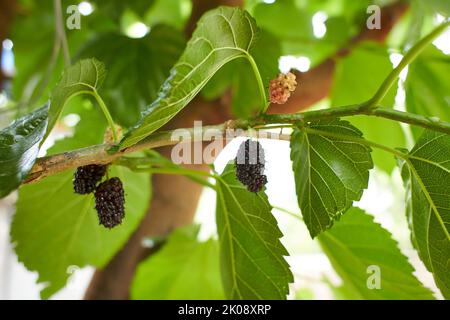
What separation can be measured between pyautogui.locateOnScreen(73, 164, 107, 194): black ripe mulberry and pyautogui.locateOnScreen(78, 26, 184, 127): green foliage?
9.6 inches

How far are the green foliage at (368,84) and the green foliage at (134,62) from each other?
0.67 ft

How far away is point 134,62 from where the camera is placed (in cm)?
59

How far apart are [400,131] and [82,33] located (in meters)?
0.45

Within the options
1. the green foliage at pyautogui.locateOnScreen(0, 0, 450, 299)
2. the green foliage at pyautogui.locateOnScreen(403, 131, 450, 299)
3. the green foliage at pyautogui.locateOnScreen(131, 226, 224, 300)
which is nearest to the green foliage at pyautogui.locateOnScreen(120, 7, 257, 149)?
the green foliage at pyautogui.locateOnScreen(0, 0, 450, 299)

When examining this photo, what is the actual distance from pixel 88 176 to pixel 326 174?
5.3 inches

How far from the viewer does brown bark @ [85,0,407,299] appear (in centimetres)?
66

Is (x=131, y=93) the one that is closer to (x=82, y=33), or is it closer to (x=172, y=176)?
(x=172, y=176)

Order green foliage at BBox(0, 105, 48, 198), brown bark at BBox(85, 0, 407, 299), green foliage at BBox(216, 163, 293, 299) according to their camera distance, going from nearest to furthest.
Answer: green foliage at BBox(0, 105, 48, 198) < green foliage at BBox(216, 163, 293, 299) < brown bark at BBox(85, 0, 407, 299)

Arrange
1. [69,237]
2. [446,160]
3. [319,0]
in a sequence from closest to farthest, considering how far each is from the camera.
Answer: [446,160] < [69,237] < [319,0]

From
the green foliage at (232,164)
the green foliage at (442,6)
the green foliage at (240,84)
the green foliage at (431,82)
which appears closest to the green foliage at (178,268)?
the green foliage at (232,164)

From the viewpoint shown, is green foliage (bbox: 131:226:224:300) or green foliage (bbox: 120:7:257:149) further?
green foliage (bbox: 131:226:224:300)

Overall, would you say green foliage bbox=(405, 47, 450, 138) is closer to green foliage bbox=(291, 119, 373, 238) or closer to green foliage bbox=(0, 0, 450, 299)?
green foliage bbox=(0, 0, 450, 299)

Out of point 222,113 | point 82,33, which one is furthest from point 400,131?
point 82,33

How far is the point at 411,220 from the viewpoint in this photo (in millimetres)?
334
